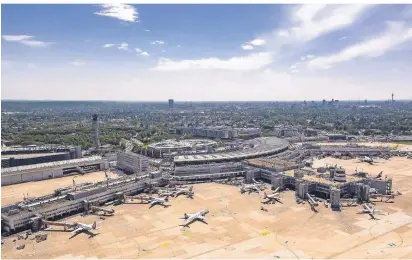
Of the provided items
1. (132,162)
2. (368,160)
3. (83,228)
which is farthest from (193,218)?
(368,160)

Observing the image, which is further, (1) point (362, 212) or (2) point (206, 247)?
(1) point (362, 212)

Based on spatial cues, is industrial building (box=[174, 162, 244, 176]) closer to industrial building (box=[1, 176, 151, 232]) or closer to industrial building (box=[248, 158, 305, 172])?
industrial building (box=[248, 158, 305, 172])

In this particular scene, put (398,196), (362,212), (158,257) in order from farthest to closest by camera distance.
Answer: (398,196) < (362,212) < (158,257)

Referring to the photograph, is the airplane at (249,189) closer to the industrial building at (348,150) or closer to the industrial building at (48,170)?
the industrial building at (48,170)

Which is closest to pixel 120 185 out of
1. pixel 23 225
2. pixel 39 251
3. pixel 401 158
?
pixel 23 225

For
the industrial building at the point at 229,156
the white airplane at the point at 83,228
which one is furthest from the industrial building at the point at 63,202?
the industrial building at the point at 229,156

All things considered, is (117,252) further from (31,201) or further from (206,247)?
(31,201)

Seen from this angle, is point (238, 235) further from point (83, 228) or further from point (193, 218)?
point (83, 228)
